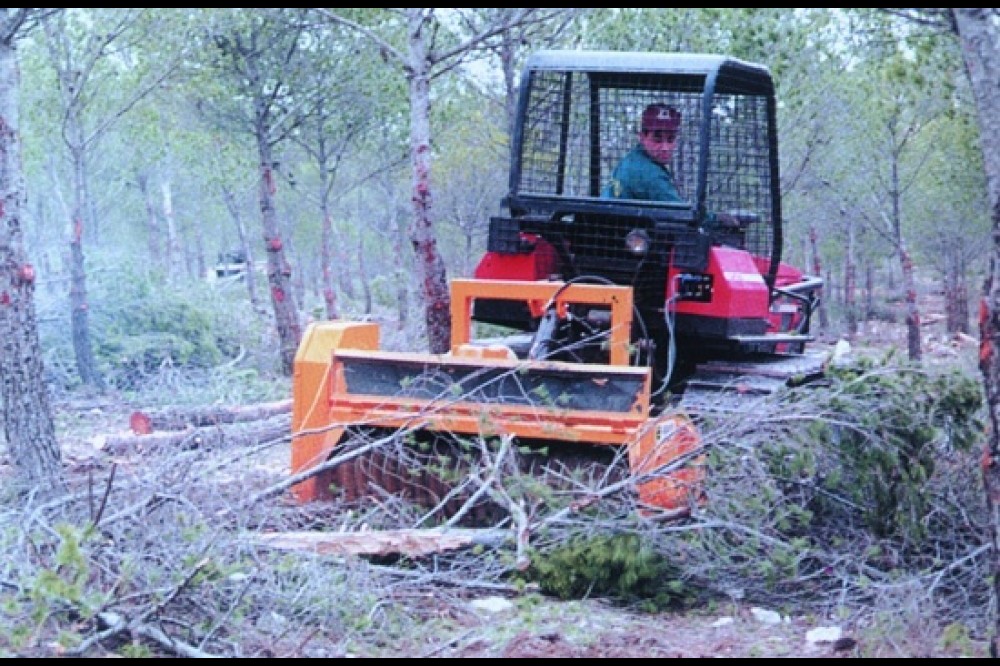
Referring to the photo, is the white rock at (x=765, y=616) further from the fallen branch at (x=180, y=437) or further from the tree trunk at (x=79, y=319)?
the tree trunk at (x=79, y=319)

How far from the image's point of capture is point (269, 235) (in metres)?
18.0

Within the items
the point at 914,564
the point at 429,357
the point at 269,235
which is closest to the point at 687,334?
the point at 429,357

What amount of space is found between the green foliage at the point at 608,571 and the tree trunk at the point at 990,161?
5.80 feet

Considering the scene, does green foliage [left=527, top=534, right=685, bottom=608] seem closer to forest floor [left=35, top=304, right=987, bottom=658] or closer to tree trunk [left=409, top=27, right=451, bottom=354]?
forest floor [left=35, top=304, right=987, bottom=658]

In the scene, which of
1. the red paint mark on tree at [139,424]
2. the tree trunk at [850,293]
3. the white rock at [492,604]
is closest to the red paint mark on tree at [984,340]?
the white rock at [492,604]

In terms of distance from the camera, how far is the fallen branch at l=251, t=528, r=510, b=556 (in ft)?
19.5

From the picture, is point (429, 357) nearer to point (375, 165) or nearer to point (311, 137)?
point (311, 137)

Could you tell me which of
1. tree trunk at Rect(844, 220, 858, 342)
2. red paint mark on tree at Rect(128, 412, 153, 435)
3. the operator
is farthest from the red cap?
tree trunk at Rect(844, 220, 858, 342)

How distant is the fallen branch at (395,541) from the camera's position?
234 inches

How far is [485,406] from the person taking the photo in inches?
255

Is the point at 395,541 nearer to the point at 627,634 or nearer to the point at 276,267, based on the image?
the point at 627,634
